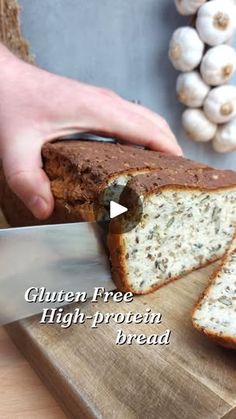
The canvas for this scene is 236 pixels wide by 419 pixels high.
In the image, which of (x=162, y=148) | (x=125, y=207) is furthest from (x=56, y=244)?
(x=162, y=148)

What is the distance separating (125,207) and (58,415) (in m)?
0.67

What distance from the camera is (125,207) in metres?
1.60

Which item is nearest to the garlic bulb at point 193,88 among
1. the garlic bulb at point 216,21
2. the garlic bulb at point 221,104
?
the garlic bulb at point 221,104

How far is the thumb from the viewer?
5.49 feet

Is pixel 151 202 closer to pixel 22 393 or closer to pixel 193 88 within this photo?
pixel 22 393

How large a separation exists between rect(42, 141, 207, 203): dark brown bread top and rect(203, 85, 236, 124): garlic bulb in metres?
1.08

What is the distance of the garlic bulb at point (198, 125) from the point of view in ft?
9.86

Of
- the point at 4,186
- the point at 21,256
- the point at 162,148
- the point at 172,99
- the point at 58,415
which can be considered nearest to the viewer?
the point at 58,415

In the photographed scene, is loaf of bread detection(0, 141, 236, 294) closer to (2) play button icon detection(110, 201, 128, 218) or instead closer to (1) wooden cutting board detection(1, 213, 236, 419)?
(2) play button icon detection(110, 201, 128, 218)

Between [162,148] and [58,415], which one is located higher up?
[162,148]

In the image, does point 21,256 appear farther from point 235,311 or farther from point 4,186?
point 4,186

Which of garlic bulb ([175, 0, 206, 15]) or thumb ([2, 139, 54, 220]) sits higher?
garlic bulb ([175, 0, 206, 15])

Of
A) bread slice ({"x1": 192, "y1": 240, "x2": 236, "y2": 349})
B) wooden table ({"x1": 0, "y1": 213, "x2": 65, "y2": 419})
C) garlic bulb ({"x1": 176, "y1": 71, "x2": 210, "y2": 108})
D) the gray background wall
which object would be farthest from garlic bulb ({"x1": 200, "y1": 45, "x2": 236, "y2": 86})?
wooden table ({"x1": 0, "y1": 213, "x2": 65, "y2": 419})

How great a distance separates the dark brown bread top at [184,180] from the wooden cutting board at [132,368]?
0.41 m
